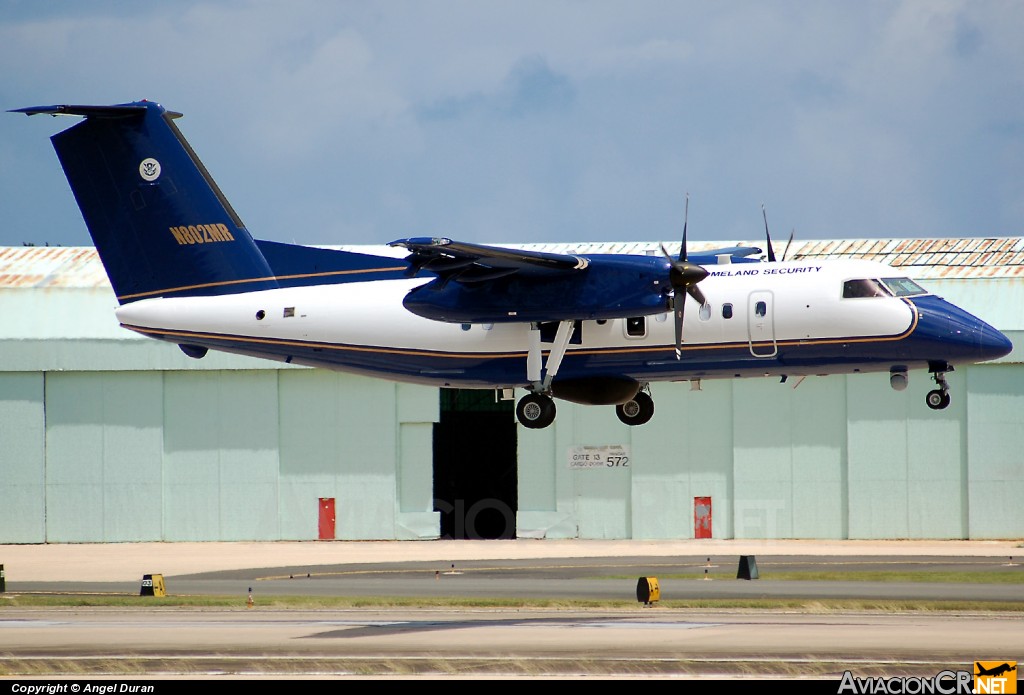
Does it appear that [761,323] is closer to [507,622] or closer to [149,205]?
[507,622]

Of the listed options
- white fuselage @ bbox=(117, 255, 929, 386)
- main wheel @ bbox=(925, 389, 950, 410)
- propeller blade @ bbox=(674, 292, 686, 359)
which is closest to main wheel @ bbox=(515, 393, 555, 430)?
white fuselage @ bbox=(117, 255, 929, 386)

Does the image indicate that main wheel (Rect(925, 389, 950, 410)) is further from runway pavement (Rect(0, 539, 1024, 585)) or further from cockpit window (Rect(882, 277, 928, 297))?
runway pavement (Rect(0, 539, 1024, 585))

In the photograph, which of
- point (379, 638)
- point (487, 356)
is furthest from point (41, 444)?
point (379, 638)

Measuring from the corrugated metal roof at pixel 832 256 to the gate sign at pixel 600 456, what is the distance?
876 centimetres

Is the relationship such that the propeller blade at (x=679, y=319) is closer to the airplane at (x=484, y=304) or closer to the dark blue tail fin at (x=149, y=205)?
the airplane at (x=484, y=304)

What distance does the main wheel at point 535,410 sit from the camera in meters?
32.6

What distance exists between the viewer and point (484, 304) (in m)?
30.2

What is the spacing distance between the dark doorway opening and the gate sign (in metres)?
2.99

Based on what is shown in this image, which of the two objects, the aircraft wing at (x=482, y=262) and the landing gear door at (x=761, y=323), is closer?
the aircraft wing at (x=482, y=262)

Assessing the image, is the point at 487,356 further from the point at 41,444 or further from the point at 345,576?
the point at 41,444

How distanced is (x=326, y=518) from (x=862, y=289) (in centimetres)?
2980

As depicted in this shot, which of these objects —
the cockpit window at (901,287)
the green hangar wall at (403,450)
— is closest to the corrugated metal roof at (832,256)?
the green hangar wall at (403,450)

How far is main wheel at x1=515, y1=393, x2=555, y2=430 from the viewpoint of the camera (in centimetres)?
3259

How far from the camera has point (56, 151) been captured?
3462 centimetres
